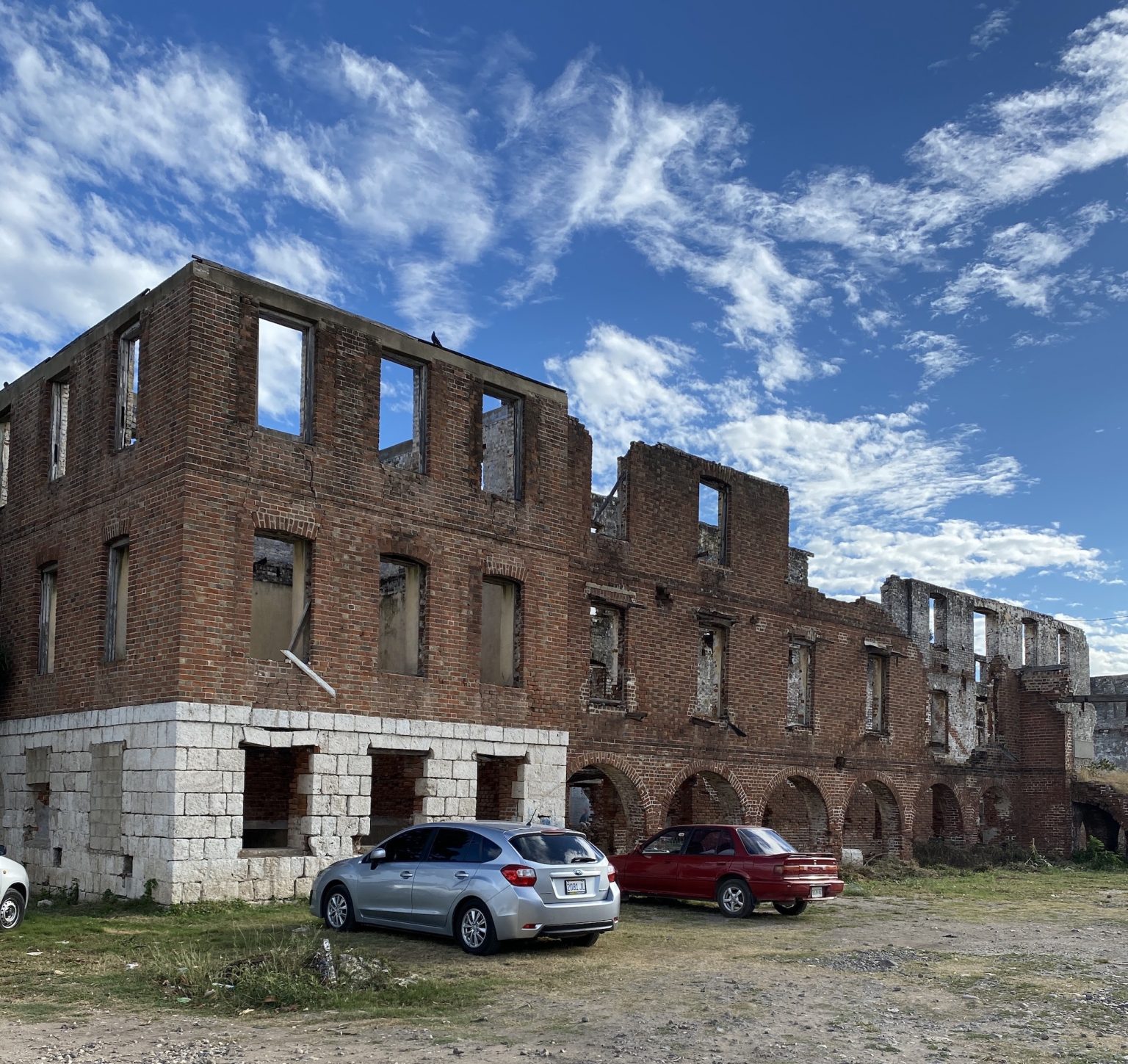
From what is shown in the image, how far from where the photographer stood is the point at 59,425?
2267 centimetres

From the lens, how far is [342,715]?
1969 centimetres

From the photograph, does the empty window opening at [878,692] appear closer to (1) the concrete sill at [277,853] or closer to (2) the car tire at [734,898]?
(2) the car tire at [734,898]

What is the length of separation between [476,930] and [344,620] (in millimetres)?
7588

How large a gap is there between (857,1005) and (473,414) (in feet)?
44.5

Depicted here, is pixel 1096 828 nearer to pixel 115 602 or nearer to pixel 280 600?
pixel 280 600

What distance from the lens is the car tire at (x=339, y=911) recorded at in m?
14.9

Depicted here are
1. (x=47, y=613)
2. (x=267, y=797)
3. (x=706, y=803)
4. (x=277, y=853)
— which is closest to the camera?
(x=277, y=853)

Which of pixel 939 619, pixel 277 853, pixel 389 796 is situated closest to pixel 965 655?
pixel 939 619

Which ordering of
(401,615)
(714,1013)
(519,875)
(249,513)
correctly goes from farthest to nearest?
1. (401,615)
2. (249,513)
3. (519,875)
4. (714,1013)

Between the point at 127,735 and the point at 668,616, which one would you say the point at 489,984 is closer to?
the point at 127,735

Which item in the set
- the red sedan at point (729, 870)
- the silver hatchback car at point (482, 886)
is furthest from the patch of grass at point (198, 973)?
the red sedan at point (729, 870)

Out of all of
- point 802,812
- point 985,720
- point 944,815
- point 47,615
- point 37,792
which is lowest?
point 944,815

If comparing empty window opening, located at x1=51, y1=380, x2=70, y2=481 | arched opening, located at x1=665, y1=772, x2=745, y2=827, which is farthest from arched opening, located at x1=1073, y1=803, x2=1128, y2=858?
empty window opening, located at x1=51, y1=380, x2=70, y2=481

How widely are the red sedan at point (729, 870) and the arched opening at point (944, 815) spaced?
16.4 metres
